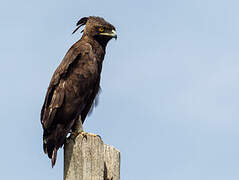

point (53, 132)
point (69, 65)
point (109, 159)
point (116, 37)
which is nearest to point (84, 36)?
point (116, 37)

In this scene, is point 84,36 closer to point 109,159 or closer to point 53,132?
point 53,132

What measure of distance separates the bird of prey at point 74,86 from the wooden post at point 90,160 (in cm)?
111

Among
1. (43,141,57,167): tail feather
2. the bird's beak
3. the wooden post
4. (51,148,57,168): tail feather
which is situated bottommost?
the wooden post

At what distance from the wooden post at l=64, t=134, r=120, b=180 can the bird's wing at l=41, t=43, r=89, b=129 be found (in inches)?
55.1

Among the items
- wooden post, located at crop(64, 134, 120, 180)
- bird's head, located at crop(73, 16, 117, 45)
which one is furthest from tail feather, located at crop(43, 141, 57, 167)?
bird's head, located at crop(73, 16, 117, 45)

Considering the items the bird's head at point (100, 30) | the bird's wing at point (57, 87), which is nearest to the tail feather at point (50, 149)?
the bird's wing at point (57, 87)

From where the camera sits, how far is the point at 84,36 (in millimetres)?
7414

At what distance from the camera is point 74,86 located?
6.45 meters

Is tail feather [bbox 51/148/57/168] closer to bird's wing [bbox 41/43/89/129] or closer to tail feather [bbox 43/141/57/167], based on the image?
tail feather [bbox 43/141/57/167]

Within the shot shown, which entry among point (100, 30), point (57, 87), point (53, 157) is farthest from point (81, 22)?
point (53, 157)

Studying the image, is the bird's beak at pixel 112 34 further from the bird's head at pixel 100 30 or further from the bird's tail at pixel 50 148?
the bird's tail at pixel 50 148

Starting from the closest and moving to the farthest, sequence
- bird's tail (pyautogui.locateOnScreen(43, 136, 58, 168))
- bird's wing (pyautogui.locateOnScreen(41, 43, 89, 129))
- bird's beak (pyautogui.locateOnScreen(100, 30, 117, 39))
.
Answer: bird's tail (pyautogui.locateOnScreen(43, 136, 58, 168)) → bird's wing (pyautogui.locateOnScreen(41, 43, 89, 129)) → bird's beak (pyautogui.locateOnScreen(100, 30, 117, 39))

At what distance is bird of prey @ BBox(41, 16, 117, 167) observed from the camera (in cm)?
574

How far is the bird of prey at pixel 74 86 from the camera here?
18.8 feet
